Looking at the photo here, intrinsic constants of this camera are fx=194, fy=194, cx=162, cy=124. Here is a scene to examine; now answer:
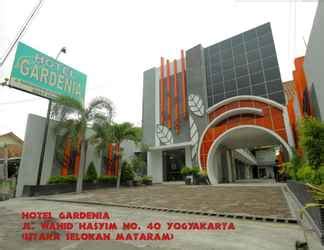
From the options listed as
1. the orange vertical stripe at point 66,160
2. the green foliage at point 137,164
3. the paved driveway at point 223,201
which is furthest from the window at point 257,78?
the orange vertical stripe at point 66,160

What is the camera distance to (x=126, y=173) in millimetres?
23844

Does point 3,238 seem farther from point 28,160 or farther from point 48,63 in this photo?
point 48,63

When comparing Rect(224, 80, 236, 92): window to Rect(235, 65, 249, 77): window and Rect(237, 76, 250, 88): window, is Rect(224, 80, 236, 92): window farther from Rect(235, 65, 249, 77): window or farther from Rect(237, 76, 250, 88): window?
Rect(235, 65, 249, 77): window

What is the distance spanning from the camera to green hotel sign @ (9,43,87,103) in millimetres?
16391

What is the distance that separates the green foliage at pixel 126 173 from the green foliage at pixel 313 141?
64.6 feet

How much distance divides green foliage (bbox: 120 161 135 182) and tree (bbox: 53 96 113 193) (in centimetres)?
742

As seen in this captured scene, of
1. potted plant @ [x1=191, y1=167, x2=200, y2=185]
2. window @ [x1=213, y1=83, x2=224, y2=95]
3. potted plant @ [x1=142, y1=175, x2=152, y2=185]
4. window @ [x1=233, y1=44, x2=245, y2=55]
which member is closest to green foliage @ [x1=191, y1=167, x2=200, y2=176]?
potted plant @ [x1=191, y1=167, x2=200, y2=185]

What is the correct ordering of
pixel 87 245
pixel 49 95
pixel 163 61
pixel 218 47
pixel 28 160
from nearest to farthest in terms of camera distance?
pixel 87 245 < pixel 28 160 < pixel 49 95 < pixel 218 47 < pixel 163 61

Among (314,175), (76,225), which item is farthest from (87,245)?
(314,175)

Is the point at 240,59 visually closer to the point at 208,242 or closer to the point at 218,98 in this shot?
the point at 218,98

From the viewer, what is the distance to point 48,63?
19.1 m

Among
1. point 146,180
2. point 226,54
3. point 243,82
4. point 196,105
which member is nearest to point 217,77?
point 226,54

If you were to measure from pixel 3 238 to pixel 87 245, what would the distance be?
2.18 meters

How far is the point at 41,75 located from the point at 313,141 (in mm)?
20694
